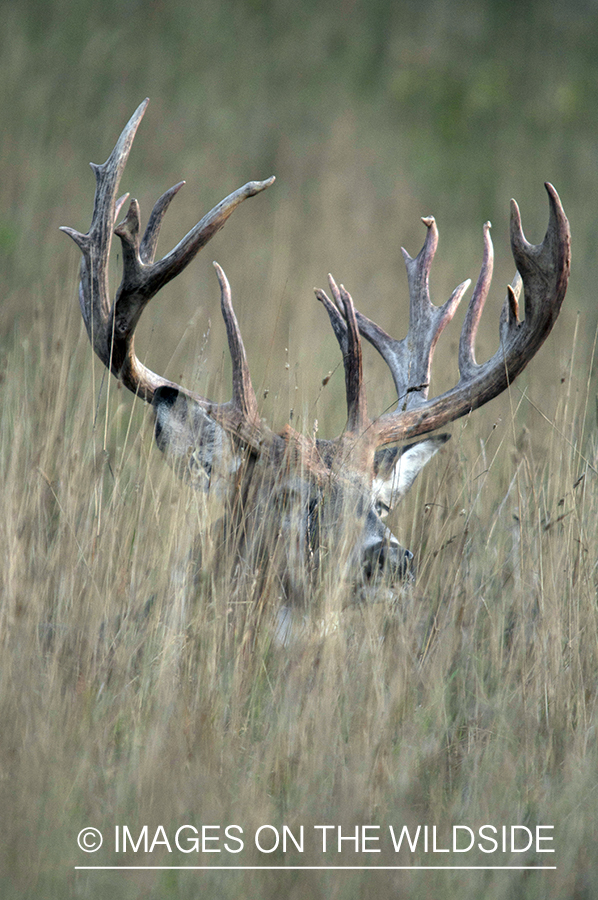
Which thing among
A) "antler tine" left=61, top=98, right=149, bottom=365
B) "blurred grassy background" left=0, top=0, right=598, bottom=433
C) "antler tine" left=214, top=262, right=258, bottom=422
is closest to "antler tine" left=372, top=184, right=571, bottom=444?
"antler tine" left=214, top=262, right=258, bottom=422

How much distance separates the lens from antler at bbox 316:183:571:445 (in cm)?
260

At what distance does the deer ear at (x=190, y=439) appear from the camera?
238cm

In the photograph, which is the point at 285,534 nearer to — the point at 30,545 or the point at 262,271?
the point at 30,545

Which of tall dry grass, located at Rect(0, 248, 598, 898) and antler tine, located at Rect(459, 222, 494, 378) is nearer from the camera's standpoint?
tall dry grass, located at Rect(0, 248, 598, 898)

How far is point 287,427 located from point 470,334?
0.93 metres

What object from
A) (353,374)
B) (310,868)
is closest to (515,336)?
(353,374)

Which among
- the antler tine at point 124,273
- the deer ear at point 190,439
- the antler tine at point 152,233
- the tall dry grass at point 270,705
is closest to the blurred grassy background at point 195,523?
the tall dry grass at point 270,705

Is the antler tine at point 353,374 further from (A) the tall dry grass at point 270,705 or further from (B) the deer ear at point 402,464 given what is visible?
(A) the tall dry grass at point 270,705

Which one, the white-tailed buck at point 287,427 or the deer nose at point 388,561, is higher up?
the white-tailed buck at point 287,427

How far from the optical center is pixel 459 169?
7777mm

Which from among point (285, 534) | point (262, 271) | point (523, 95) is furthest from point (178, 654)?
point (523, 95)

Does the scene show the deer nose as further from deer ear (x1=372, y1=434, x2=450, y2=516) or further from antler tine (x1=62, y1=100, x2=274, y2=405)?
antler tine (x1=62, y1=100, x2=274, y2=405)

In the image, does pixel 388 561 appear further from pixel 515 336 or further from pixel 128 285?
pixel 128 285

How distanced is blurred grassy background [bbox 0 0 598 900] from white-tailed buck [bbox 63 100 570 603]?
0.15m
